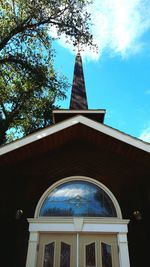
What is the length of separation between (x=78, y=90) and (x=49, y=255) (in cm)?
727

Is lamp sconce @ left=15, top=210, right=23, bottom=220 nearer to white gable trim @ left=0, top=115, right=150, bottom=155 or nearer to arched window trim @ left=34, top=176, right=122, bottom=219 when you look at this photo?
arched window trim @ left=34, top=176, right=122, bottom=219

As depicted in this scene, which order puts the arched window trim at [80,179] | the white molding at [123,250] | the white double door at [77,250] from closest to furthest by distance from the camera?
1. the white molding at [123,250]
2. the white double door at [77,250]
3. the arched window trim at [80,179]

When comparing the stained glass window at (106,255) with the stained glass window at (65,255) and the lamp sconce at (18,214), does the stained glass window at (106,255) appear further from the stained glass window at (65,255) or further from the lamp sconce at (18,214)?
the lamp sconce at (18,214)

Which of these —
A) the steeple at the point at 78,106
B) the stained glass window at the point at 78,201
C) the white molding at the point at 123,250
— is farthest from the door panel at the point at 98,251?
the steeple at the point at 78,106

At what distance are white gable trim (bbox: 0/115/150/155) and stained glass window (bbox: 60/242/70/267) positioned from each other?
Answer: 97.9 inches

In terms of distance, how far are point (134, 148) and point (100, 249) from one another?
2.47 metres

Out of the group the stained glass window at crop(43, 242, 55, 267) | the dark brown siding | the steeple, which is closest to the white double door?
the stained glass window at crop(43, 242, 55, 267)

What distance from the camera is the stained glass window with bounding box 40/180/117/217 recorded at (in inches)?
223

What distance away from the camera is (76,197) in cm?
588

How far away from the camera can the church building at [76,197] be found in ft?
17.0

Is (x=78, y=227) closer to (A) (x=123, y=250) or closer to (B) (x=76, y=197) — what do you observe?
(B) (x=76, y=197)

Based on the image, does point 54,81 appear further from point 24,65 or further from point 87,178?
point 87,178

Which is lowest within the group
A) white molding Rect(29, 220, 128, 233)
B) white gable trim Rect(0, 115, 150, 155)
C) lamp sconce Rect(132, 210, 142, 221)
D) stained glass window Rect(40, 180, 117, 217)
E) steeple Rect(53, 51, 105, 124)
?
white molding Rect(29, 220, 128, 233)

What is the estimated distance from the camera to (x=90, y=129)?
20.1 feet
